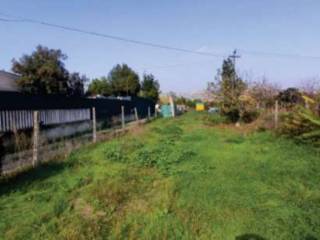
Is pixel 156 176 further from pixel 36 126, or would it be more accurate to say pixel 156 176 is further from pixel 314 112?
pixel 314 112

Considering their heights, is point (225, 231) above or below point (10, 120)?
below

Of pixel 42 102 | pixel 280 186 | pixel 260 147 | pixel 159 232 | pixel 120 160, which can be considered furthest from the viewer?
pixel 42 102

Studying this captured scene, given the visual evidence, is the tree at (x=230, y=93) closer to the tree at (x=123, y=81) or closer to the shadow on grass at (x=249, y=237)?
the shadow on grass at (x=249, y=237)

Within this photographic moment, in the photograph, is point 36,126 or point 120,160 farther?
point 120,160

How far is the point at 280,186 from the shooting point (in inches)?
225

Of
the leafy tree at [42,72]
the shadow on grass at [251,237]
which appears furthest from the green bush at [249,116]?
the shadow on grass at [251,237]

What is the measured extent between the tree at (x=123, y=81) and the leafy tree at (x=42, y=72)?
1814 cm

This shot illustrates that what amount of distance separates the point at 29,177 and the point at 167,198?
3011 millimetres

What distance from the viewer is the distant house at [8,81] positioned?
62.3 ft

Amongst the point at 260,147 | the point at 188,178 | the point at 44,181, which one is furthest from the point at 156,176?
the point at 260,147

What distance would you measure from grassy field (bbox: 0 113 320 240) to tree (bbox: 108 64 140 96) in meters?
32.5

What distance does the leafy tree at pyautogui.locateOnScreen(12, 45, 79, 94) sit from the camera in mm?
20766

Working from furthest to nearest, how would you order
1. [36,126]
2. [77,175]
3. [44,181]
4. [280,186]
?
[36,126] → [77,175] → [44,181] → [280,186]

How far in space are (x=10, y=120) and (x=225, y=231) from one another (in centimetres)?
850
